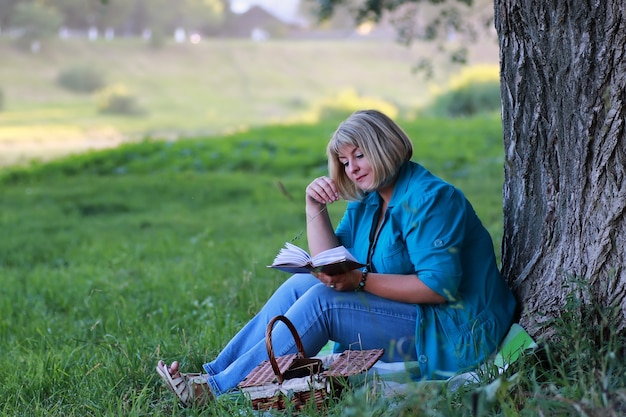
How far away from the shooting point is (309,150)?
15.2 meters

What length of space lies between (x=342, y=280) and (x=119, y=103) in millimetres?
40205

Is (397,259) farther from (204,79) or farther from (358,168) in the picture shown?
(204,79)

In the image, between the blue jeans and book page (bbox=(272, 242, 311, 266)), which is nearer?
book page (bbox=(272, 242, 311, 266))

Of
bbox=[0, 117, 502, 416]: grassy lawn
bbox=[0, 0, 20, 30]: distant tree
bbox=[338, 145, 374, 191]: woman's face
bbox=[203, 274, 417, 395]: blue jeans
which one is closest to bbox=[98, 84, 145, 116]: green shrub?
bbox=[0, 0, 20, 30]: distant tree

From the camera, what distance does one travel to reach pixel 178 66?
5747 cm

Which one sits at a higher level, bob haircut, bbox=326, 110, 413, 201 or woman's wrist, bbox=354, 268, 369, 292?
bob haircut, bbox=326, 110, 413, 201

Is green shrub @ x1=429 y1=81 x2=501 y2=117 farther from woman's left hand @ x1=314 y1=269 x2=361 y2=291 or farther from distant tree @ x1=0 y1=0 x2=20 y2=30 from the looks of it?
distant tree @ x1=0 y1=0 x2=20 y2=30

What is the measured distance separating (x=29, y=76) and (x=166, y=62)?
10.4m

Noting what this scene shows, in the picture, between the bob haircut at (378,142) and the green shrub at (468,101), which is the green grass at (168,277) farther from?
the green shrub at (468,101)

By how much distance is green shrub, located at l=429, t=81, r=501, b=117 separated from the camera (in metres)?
24.3

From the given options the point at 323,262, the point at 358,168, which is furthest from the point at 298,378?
the point at 358,168

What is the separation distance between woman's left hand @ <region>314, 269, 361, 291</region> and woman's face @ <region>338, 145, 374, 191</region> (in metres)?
0.43

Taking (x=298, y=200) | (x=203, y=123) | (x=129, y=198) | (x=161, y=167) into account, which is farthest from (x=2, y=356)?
(x=203, y=123)

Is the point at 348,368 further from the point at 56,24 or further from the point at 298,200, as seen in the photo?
the point at 56,24
